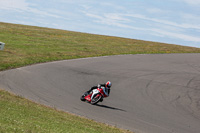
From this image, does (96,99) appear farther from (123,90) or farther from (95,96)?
(123,90)

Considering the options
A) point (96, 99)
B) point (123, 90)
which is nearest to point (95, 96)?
point (96, 99)

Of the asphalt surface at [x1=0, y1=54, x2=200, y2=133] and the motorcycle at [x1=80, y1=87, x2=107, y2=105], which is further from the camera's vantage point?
the motorcycle at [x1=80, y1=87, x2=107, y2=105]

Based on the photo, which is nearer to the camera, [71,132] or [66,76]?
[71,132]

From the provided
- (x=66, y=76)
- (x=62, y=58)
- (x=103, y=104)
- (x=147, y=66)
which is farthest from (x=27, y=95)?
(x=147, y=66)

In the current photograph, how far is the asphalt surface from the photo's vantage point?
14945 millimetres

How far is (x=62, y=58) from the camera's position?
32.4 meters

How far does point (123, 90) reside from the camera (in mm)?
21156

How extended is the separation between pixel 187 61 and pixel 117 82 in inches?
723

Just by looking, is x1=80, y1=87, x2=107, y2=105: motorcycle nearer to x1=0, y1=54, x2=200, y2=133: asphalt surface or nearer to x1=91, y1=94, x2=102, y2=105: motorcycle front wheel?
x1=91, y1=94, x2=102, y2=105: motorcycle front wheel

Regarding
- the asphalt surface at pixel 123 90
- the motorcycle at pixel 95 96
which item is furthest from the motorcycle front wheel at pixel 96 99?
the asphalt surface at pixel 123 90

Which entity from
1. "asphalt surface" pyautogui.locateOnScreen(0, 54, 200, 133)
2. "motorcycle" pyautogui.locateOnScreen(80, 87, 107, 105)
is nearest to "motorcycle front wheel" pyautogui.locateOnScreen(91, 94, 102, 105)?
"motorcycle" pyautogui.locateOnScreen(80, 87, 107, 105)

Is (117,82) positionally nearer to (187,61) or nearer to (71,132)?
(71,132)

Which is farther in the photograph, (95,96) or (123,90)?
(123,90)

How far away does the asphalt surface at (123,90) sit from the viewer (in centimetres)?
1495
